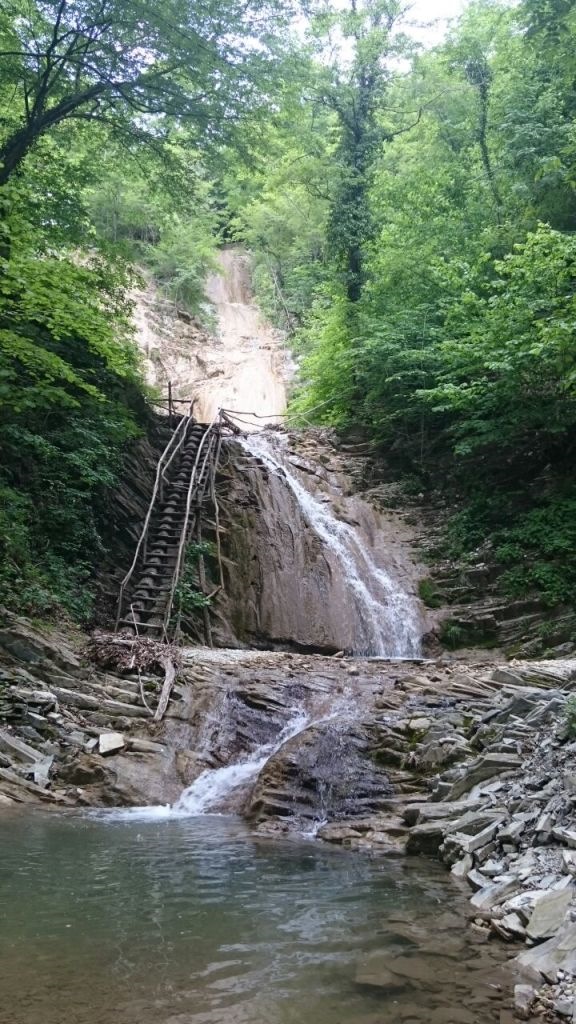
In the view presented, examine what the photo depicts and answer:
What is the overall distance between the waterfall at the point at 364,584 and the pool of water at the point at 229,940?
24.7ft

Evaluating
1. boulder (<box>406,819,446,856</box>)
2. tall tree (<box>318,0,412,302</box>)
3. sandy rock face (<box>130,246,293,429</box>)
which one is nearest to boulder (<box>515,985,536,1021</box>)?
boulder (<box>406,819,446,856</box>)

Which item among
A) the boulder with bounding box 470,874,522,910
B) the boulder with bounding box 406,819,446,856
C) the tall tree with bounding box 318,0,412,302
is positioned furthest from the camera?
the tall tree with bounding box 318,0,412,302

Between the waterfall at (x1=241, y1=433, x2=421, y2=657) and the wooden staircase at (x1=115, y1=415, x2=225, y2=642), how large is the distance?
1.45m

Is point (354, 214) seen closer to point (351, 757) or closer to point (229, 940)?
point (351, 757)

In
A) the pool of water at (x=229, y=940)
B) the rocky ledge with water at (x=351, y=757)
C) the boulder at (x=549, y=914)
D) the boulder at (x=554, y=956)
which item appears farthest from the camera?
the rocky ledge with water at (x=351, y=757)

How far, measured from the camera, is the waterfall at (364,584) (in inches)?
496

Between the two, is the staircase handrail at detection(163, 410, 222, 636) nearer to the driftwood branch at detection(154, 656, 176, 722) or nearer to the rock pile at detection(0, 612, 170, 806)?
the driftwood branch at detection(154, 656, 176, 722)

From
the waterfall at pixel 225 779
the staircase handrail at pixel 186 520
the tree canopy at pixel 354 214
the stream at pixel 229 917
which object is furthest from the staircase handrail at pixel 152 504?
the waterfall at pixel 225 779

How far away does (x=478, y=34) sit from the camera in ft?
67.2

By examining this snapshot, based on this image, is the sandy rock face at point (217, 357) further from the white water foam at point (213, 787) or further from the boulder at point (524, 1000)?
the boulder at point (524, 1000)

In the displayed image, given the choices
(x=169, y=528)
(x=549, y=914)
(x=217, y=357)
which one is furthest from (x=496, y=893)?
(x=217, y=357)

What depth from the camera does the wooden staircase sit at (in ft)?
36.9

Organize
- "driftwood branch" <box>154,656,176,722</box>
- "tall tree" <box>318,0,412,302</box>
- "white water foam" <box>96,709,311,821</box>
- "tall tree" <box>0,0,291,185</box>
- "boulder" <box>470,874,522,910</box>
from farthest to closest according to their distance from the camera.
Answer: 1. "tall tree" <box>318,0,412,302</box>
2. "tall tree" <box>0,0,291,185</box>
3. "driftwood branch" <box>154,656,176,722</box>
4. "white water foam" <box>96,709,311,821</box>
5. "boulder" <box>470,874,522,910</box>

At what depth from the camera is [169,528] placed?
13.2 m
